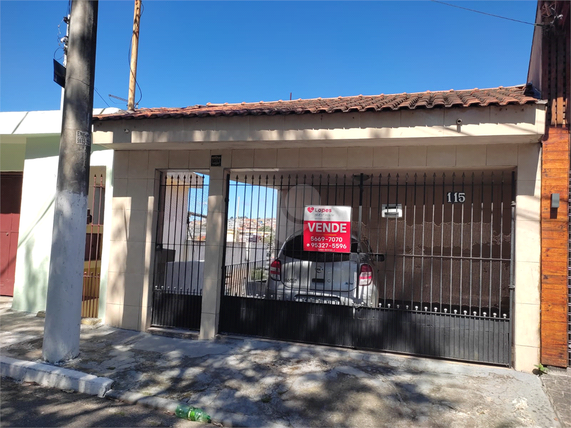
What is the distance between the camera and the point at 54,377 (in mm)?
4465

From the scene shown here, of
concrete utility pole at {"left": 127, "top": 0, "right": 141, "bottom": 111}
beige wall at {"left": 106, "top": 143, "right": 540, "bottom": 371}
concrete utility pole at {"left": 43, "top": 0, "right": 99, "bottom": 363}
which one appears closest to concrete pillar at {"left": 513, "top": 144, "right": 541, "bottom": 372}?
beige wall at {"left": 106, "top": 143, "right": 540, "bottom": 371}

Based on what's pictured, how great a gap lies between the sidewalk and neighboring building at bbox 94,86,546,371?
15.9 inches

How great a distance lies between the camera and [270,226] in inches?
255

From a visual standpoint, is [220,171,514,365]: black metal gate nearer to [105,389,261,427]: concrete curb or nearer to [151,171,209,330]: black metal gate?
[151,171,209,330]: black metal gate

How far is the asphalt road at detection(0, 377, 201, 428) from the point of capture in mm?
3574

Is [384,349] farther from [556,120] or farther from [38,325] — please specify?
[38,325]

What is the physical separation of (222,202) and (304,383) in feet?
9.87

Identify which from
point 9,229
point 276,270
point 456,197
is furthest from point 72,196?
point 9,229

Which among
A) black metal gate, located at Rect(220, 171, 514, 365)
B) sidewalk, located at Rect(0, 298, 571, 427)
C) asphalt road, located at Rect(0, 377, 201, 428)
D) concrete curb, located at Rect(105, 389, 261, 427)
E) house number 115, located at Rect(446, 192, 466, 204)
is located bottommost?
asphalt road, located at Rect(0, 377, 201, 428)

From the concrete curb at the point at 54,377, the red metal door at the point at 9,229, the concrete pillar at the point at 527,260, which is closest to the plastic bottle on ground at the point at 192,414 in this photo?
the concrete curb at the point at 54,377

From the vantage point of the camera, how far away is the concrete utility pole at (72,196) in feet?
16.0

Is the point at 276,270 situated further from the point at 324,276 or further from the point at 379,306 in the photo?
the point at 379,306

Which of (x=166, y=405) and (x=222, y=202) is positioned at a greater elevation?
(x=222, y=202)

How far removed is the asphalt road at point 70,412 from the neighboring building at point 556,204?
4343 mm
